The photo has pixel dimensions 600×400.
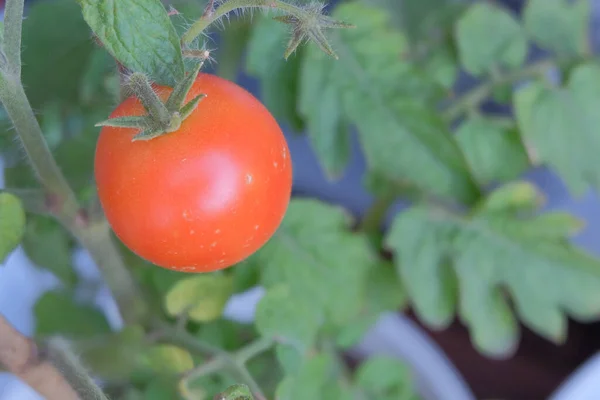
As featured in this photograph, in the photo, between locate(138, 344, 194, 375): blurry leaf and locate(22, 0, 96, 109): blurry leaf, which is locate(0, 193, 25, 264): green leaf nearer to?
locate(138, 344, 194, 375): blurry leaf

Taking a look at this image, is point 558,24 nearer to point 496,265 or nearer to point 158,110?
point 496,265

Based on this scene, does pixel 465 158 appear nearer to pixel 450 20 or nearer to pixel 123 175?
pixel 450 20

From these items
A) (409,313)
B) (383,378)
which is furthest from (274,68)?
(409,313)

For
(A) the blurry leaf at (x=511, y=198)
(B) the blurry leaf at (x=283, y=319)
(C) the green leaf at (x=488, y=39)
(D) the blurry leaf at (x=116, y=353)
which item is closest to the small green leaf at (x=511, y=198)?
(A) the blurry leaf at (x=511, y=198)

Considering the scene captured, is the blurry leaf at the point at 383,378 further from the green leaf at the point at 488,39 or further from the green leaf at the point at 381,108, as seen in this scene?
the green leaf at the point at 488,39

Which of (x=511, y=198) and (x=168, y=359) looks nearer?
(x=168, y=359)

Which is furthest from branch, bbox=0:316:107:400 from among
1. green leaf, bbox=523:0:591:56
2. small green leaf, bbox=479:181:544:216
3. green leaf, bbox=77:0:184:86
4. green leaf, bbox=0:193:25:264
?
green leaf, bbox=523:0:591:56
